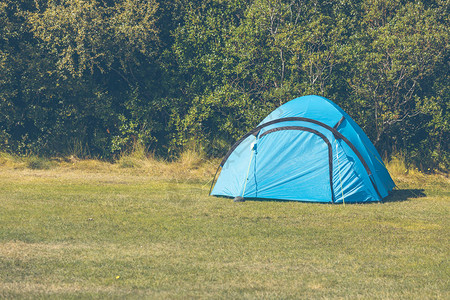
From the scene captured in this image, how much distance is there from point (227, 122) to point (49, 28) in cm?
587

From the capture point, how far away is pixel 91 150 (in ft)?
58.6

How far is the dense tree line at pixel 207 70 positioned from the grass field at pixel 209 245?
15.6ft

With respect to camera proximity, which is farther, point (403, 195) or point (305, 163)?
point (403, 195)

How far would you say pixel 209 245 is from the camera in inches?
299

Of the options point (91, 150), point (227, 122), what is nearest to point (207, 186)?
point (227, 122)

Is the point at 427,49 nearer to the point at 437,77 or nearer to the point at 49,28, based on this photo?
the point at 437,77

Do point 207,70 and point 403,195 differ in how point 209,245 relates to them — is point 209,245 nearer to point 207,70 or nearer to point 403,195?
point 403,195

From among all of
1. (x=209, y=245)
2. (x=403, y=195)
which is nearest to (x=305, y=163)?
(x=403, y=195)

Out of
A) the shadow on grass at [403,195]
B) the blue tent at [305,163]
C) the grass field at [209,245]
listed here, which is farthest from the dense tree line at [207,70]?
the blue tent at [305,163]

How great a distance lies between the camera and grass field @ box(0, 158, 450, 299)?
19.1 ft

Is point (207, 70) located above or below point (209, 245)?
above

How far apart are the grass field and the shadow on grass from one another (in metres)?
0.05

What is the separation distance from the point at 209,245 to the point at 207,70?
1089 cm

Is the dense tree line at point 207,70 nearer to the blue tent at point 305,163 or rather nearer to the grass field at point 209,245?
the grass field at point 209,245
